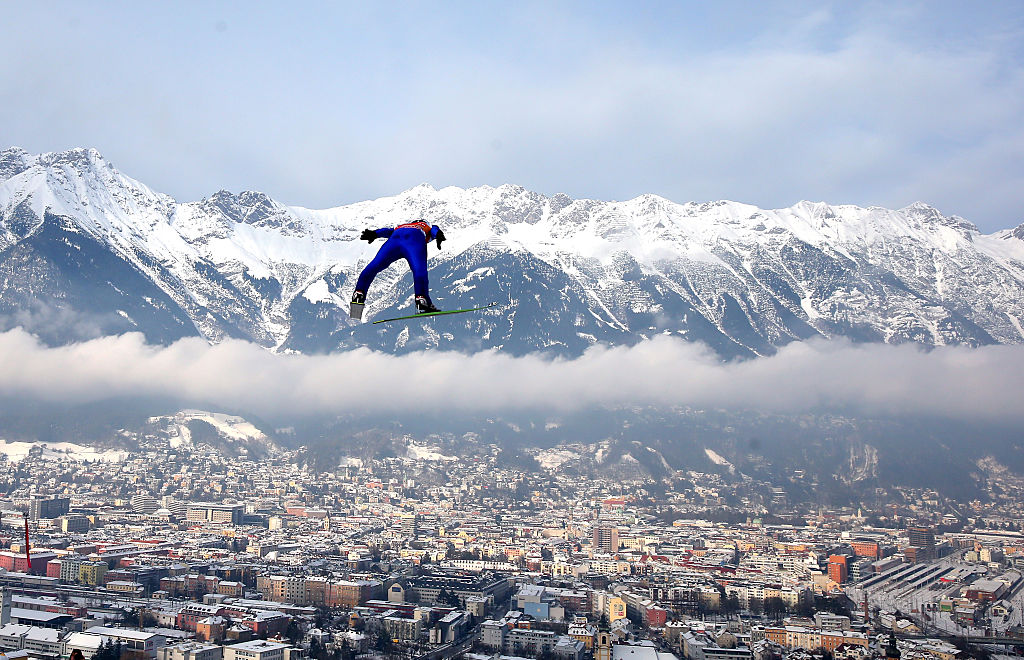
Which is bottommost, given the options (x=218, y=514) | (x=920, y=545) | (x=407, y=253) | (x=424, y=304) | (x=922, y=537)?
(x=920, y=545)

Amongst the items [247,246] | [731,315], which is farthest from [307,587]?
[247,246]

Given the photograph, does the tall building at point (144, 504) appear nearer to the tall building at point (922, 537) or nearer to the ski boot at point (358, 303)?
the tall building at point (922, 537)

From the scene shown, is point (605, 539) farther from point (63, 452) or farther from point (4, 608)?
point (63, 452)

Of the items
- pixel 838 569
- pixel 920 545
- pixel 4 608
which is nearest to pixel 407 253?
pixel 4 608

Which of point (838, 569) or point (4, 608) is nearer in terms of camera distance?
point (4, 608)

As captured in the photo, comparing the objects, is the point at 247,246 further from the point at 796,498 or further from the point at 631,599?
the point at 631,599

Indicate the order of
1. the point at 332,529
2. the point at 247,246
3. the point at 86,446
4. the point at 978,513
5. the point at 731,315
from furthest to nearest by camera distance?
the point at 247,246 < the point at 731,315 < the point at 86,446 < the point at 978,513 < the point at 332,529
